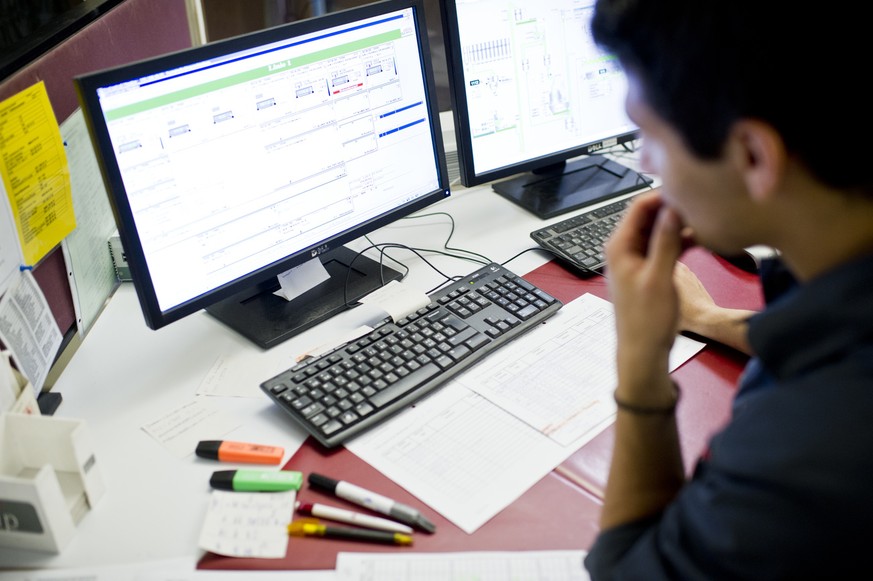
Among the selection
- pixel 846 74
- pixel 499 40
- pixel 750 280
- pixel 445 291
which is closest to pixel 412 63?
pixel 499 40

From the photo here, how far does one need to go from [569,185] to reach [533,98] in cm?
22

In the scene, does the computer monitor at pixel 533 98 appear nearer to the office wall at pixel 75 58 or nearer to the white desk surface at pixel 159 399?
the white desk surface at pixel 159 399

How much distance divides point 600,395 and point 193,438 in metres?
0.52

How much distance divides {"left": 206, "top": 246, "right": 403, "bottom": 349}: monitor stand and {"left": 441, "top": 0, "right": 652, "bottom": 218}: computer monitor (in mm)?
271

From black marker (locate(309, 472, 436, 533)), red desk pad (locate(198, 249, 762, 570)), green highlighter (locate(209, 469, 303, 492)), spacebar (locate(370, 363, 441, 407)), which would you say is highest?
spacebar (locate(370, 363, 441, 407))

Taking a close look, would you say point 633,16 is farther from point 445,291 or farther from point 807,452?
point 445,291

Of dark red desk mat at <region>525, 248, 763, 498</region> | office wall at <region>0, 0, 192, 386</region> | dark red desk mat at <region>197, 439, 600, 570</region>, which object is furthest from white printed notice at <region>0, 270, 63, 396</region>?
dark red desk mat at <region>525, 248, 763, 498</region>

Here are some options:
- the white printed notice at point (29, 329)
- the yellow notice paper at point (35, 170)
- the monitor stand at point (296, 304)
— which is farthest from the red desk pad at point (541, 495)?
the yellow notice paper at point (35, 170)

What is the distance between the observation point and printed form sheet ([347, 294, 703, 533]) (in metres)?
0.90

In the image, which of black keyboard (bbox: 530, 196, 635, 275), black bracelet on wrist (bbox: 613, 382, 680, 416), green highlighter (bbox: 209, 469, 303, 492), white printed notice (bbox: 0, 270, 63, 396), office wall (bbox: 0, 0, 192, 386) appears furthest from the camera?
black keyboard (bbox: 530, 196, 635, 275)

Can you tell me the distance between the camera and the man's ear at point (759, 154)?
1.94 feet

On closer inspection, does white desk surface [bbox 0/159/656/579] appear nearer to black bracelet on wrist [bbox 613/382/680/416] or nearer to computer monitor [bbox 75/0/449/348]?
computer monitor [bbox 75/0/449/348]

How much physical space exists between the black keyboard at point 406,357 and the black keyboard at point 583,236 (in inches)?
5.3

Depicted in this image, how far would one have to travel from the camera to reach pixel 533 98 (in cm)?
147
